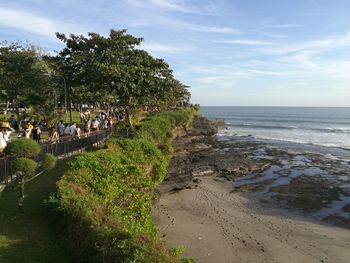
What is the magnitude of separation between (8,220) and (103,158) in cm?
473

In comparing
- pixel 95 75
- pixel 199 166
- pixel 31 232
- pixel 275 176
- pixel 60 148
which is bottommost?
pixel 275 176

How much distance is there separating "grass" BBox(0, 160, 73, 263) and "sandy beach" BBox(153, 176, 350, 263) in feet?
15.8

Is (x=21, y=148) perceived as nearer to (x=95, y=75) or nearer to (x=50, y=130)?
(x=50, y=130)

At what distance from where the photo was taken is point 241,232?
15016 millimetres

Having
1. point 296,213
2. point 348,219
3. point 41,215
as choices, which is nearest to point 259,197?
point 296,213

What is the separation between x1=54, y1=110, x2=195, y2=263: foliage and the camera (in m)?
7.13

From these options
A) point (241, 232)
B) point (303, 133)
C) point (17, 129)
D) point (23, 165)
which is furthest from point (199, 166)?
point (303, 133)

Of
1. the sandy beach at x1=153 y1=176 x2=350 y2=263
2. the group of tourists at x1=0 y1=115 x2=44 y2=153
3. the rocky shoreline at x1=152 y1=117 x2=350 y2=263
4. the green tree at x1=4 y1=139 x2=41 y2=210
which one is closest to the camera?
the green tree at x1=4 y1=139 x2=41 y2=210

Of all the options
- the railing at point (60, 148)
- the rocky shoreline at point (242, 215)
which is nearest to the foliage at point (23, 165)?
the railing at point (60, 148)

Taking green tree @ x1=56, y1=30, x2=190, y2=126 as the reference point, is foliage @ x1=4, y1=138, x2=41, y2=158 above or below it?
below

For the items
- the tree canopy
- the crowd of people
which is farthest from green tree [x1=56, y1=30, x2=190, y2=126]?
the crowd of people

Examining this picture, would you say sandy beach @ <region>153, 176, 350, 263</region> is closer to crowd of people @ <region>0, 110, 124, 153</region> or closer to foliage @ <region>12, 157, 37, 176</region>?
foliage @ <region>12, 157, 37, 176</region>

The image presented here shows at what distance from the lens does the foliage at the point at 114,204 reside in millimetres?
7129

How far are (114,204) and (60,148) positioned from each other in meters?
7.72
